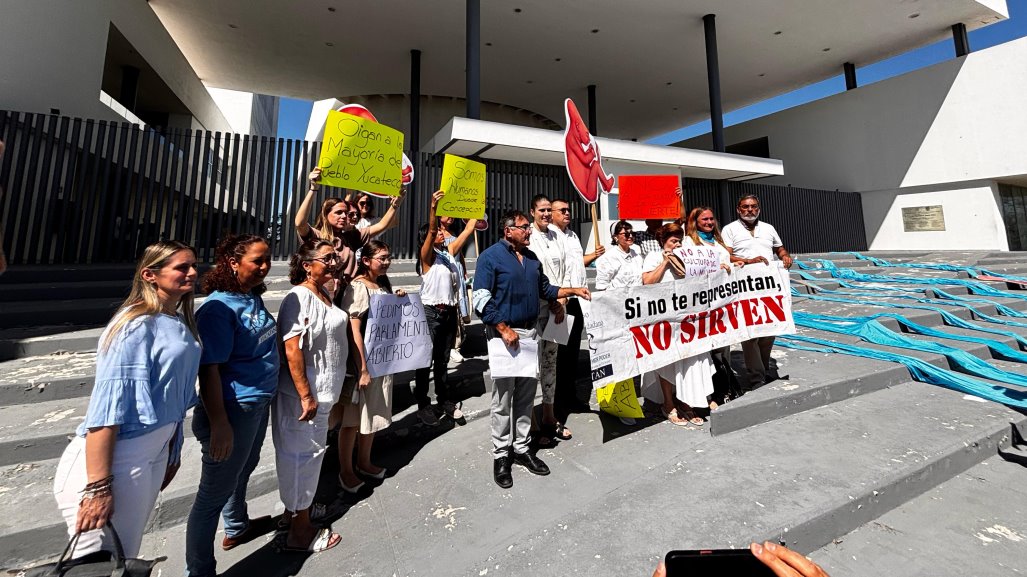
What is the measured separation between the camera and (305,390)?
2006 millimetres

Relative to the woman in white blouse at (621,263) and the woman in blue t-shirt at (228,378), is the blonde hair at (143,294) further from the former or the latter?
the woman in white blouse at (621,263)

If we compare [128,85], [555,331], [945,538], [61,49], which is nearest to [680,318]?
[555,331]

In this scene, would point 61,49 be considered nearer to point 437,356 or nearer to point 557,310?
point 437,356

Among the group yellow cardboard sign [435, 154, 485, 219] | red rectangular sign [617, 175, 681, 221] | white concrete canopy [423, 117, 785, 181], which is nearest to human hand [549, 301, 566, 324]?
yellow cardboard sign [435, 154, 485, 219]

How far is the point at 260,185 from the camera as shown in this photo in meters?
6.87

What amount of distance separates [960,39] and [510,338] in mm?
18346

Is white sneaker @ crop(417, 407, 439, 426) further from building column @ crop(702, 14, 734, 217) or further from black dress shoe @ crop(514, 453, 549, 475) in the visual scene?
building column @ crop(702, 14, 734, 217)

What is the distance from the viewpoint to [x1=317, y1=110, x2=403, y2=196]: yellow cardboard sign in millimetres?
3576

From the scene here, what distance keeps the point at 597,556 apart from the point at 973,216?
17.5 m

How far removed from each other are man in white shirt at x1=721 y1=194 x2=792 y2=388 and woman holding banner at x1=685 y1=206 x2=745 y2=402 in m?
0.21

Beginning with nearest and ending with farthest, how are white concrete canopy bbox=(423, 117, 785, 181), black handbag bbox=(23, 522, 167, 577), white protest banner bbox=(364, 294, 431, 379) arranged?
Answer: black handbag bbox=(23, 522, 167, 577)
white protest banner bbox=(364, 294, 431, 379)
white concrete canopy bbox=(423, 117, 785, 181)

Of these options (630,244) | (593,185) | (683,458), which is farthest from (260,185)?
(683,458)

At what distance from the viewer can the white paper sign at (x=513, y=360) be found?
262 centimetres

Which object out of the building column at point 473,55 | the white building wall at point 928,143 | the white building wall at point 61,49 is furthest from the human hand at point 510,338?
the white building wall at point 928,143
